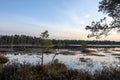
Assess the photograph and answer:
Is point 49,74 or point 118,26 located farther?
point 118,26

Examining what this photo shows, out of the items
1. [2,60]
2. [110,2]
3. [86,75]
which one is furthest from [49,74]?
[2,60]

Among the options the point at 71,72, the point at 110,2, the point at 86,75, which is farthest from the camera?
the point at 110,2

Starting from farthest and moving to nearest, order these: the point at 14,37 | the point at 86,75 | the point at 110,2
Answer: the point at 14,37, the point at 110,2, the point at 86,75

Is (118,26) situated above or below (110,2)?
below

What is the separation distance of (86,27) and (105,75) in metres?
5.11

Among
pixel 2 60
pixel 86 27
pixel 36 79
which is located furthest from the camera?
pixel 2 60

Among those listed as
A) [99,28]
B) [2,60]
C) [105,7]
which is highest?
[105,7]

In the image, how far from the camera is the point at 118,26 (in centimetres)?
1443

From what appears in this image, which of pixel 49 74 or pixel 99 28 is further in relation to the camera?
pixel 99 28

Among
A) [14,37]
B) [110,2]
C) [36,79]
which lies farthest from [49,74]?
[14,37]

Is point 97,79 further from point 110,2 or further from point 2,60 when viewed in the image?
point 2,60

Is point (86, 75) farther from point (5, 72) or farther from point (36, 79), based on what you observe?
point (5, 72)

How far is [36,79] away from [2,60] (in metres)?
33.6

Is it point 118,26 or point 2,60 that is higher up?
point 118,26
